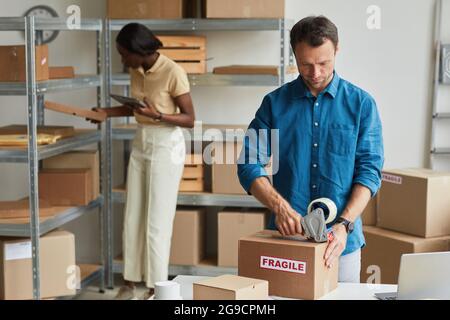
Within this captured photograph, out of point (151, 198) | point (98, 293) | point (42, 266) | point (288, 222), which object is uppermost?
point (288, 222)

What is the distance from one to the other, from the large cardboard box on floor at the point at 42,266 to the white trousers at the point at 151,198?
1.05 feet

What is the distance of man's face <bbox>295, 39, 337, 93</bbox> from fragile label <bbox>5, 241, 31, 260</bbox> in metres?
2.13

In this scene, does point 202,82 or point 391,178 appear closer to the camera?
point 391,178

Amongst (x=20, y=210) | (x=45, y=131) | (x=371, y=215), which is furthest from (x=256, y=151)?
(x=45, y=131)

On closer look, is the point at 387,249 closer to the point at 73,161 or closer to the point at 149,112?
the point at 149,112

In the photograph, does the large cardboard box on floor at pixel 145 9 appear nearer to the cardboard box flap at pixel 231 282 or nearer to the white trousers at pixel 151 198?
the white trousers at pixel 151 198

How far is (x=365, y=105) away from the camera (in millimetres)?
2512

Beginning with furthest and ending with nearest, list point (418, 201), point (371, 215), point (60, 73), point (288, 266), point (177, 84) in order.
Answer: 1. point (60, 73)
2. point (371, 215)
3. point (177, 84)
4. point (418, 201)
5. point (288, 266)

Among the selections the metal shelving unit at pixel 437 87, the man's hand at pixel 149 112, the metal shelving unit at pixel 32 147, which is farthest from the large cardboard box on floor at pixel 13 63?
the metal shelving unit at pixel 437 87

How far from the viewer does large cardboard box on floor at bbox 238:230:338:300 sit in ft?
7.15

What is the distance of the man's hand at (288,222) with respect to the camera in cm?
229

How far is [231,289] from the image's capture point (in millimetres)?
1979

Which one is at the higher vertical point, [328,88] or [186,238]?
[328,88]

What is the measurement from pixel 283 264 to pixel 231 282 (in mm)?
209
